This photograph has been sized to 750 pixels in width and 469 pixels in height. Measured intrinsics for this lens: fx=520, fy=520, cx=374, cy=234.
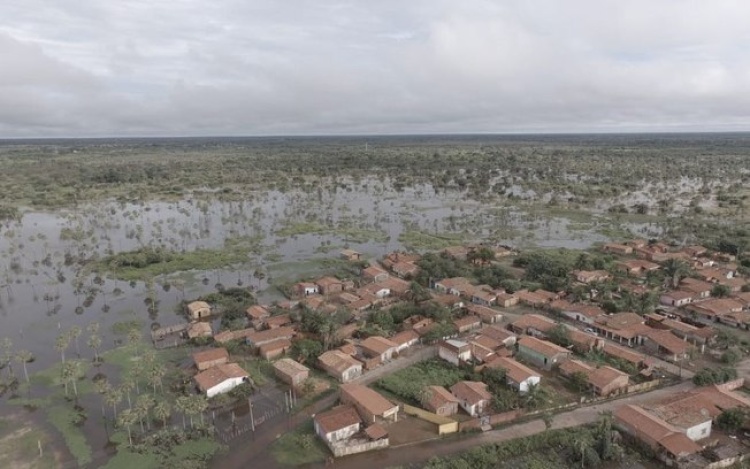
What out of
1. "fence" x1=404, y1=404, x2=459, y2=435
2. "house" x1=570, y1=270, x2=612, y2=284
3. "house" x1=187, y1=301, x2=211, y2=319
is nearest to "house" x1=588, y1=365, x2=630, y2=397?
"fence" x1=404, y1=404, x2=459, y2=435

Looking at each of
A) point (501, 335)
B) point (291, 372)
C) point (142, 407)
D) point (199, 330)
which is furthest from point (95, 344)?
point (501, 335)

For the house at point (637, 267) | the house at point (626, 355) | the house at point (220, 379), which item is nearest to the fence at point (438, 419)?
the house at point (220, 379)

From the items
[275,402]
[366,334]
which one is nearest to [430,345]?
[366,334]

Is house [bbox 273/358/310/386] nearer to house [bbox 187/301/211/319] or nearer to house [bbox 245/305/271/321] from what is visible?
house [bbox 245/305/271/321]

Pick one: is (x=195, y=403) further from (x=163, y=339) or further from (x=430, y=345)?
(x=430, y=345)

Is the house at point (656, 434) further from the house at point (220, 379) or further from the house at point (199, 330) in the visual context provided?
the house at point (199, 330)

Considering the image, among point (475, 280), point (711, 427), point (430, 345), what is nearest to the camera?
point (711, 427)
